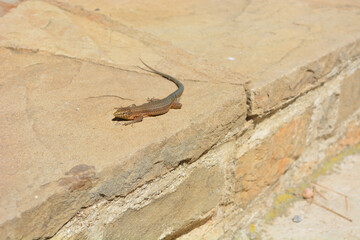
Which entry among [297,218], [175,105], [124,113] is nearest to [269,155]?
[297,218]

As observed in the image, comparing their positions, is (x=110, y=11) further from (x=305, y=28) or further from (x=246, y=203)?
(x=246, y=203)

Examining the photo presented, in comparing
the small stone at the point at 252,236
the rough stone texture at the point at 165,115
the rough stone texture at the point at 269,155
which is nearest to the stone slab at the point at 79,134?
the rough stone texture at the point at 165,115

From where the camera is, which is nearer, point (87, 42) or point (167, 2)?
point (87, 42)

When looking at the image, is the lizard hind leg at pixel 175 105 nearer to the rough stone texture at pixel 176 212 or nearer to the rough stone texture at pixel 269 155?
the rough stone texture at pixel 176 212

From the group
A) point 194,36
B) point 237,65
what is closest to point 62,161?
point 237,65

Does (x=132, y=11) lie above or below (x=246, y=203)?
above

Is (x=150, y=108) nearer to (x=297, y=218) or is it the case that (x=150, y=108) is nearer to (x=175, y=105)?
(x=175, y=105)
